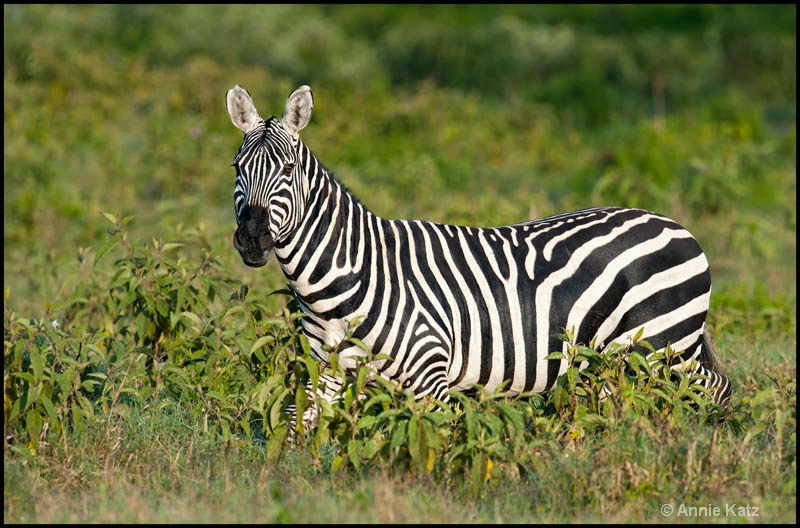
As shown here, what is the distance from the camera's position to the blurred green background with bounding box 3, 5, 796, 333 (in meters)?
10.1

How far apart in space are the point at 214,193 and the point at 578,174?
4.50 m

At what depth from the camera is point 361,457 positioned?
4.57 m

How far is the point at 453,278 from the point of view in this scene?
5.08 metres

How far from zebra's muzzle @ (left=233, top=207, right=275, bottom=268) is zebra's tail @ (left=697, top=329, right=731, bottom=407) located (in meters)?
2.56

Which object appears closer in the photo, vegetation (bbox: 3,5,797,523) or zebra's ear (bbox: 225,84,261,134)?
vegetation (bbox: 3,5,797,523)

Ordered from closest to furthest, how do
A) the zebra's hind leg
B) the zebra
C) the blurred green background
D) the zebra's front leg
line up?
the zebra → the zebra's front leg → the zebra's hind leg → the blurred green background

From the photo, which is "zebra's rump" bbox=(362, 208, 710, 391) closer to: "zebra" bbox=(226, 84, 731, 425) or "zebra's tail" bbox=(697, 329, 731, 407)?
"zebra" bbox=(226, 84, 731, 425)

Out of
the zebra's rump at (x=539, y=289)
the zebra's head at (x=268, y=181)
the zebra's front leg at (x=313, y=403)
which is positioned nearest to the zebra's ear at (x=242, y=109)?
the zebra's head at (x=268, y=181)

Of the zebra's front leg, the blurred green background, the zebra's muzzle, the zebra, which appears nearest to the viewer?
the zebra's muzzle

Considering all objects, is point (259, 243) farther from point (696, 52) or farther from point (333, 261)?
point (696, 52)

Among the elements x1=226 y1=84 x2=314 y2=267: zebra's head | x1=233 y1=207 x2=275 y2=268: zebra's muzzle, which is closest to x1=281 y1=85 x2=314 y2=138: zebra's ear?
x1=226 y1=84 x2=314 y2=267: zebra's head

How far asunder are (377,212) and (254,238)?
5.64 metres

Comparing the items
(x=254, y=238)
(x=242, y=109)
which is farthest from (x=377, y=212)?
(x=254, y=238)

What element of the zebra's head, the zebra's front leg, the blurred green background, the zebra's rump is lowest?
the zebra's front leg
